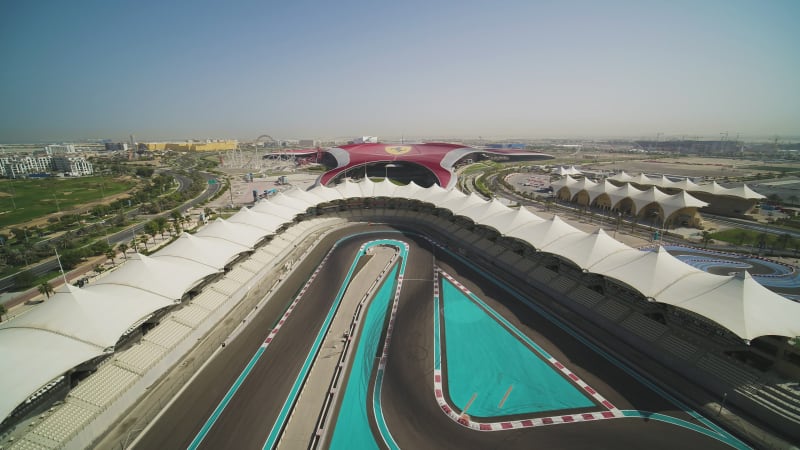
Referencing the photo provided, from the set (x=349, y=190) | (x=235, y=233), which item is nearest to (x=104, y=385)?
(x=235, y=233)

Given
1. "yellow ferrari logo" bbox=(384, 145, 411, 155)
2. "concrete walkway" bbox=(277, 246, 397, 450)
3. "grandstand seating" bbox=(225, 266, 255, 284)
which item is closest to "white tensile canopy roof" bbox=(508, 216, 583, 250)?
"concrete walkway" bbox=(277, 246, 397, 450)

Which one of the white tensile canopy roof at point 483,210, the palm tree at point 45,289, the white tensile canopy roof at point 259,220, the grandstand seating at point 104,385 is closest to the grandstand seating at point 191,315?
the grandstand seating at point 104,385

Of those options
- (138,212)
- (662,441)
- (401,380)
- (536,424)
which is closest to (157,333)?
(401,380)

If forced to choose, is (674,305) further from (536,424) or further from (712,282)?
(536,424)

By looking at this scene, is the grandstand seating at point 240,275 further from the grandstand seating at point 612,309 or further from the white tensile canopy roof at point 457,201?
the grandstand seating at point 612,309

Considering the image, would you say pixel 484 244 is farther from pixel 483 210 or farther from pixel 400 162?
pixel 400 162

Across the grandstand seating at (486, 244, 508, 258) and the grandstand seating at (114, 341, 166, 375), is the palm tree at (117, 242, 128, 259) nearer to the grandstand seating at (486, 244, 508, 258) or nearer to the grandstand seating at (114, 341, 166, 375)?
the grandstand seating at (114, 341, 166, 375)
